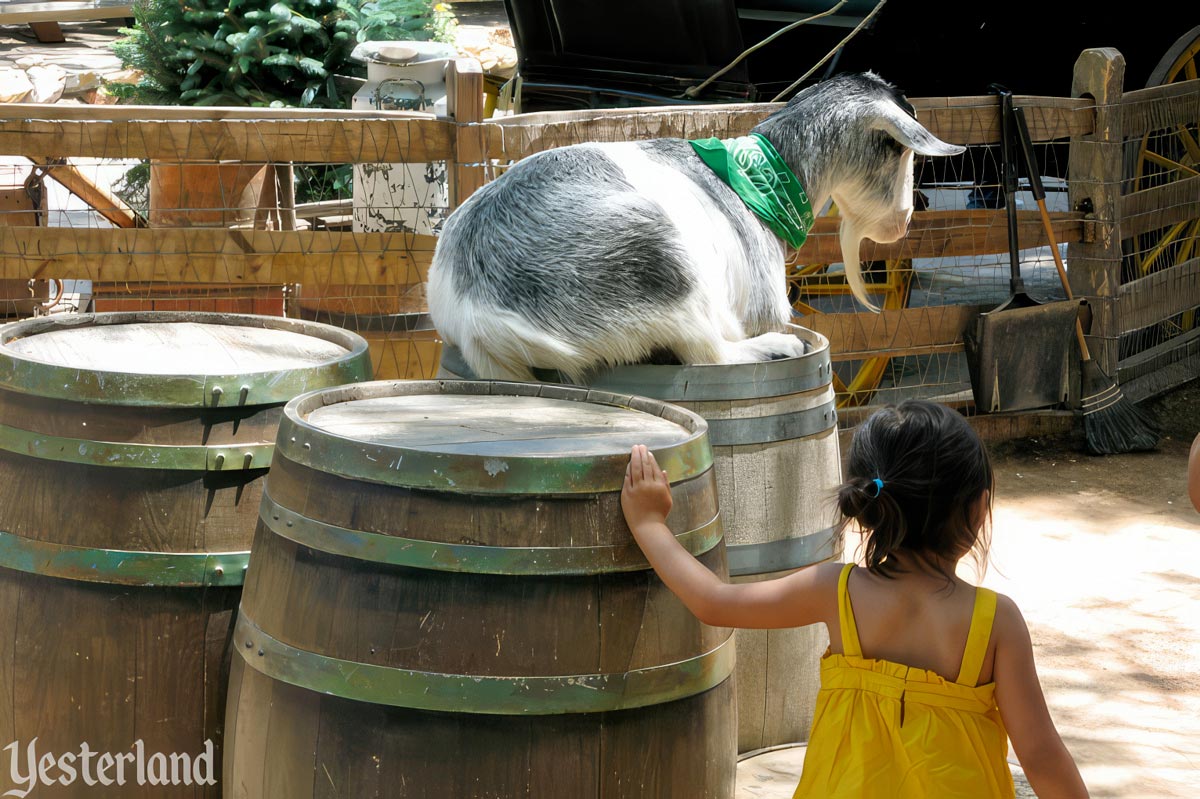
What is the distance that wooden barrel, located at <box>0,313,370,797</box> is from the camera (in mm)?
2262

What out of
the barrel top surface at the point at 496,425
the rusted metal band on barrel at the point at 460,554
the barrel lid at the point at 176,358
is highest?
the barrel lid at the point at 176,358

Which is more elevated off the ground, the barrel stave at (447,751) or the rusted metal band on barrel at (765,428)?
the rusted metal band on barrel at (765,428)

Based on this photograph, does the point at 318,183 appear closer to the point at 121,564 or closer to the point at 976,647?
the point at 121,564

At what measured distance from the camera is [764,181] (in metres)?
3.44

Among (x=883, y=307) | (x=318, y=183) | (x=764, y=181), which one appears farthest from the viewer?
(x=318, y=183)

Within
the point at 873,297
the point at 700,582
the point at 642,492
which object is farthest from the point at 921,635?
the point at 873,297

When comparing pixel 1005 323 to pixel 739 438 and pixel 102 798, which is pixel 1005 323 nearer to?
pixel 739 438

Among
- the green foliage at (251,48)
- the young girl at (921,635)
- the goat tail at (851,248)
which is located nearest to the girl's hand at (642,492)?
the young girl at (921,635)

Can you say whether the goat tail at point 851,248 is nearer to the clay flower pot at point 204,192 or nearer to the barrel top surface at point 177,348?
the barrel top surface at point 177,348

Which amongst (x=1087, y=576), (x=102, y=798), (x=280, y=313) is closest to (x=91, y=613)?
(x=102, y=798)

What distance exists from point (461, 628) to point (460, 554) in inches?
4.3

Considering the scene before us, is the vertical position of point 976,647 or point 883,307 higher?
point 976,647

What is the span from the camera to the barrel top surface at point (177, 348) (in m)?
2.47

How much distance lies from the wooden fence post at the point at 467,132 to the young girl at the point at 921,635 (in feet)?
9.58
